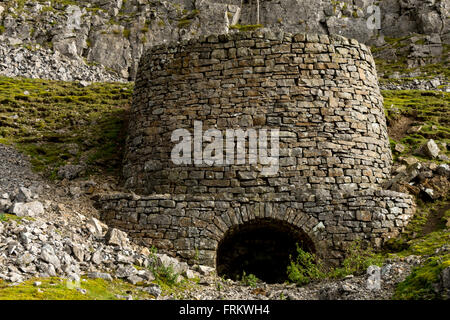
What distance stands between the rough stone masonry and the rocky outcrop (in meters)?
17.7

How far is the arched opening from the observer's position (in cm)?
966

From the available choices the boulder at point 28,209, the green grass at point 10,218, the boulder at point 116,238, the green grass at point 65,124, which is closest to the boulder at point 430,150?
the boulder at point 116,238

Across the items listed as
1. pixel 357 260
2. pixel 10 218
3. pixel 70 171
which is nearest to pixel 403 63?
pixel 357 260

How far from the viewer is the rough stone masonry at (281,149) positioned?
8500mm

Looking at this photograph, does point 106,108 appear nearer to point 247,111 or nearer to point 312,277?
point 247,111

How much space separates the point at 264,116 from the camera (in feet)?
31.0

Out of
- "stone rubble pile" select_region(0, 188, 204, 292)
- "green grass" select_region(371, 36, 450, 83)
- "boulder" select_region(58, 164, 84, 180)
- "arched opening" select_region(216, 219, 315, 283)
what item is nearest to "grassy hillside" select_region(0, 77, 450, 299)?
"boulder" select_region(58, 164, 84, 180)

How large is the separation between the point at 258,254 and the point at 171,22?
26.7m

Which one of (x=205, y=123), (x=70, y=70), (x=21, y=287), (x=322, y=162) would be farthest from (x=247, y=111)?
(x=70, y=70)

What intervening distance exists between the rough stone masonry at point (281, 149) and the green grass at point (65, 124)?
71.3 inches

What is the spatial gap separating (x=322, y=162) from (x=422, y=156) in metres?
3.49

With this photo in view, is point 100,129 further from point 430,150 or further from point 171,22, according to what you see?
point 171,22

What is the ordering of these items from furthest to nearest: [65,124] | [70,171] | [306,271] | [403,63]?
Result: [403,63] < [65,124] < [70,171] < [306,271]

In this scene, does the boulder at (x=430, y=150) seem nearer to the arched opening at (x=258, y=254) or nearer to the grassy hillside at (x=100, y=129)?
the grassy hillside at (x=100, y=129)
